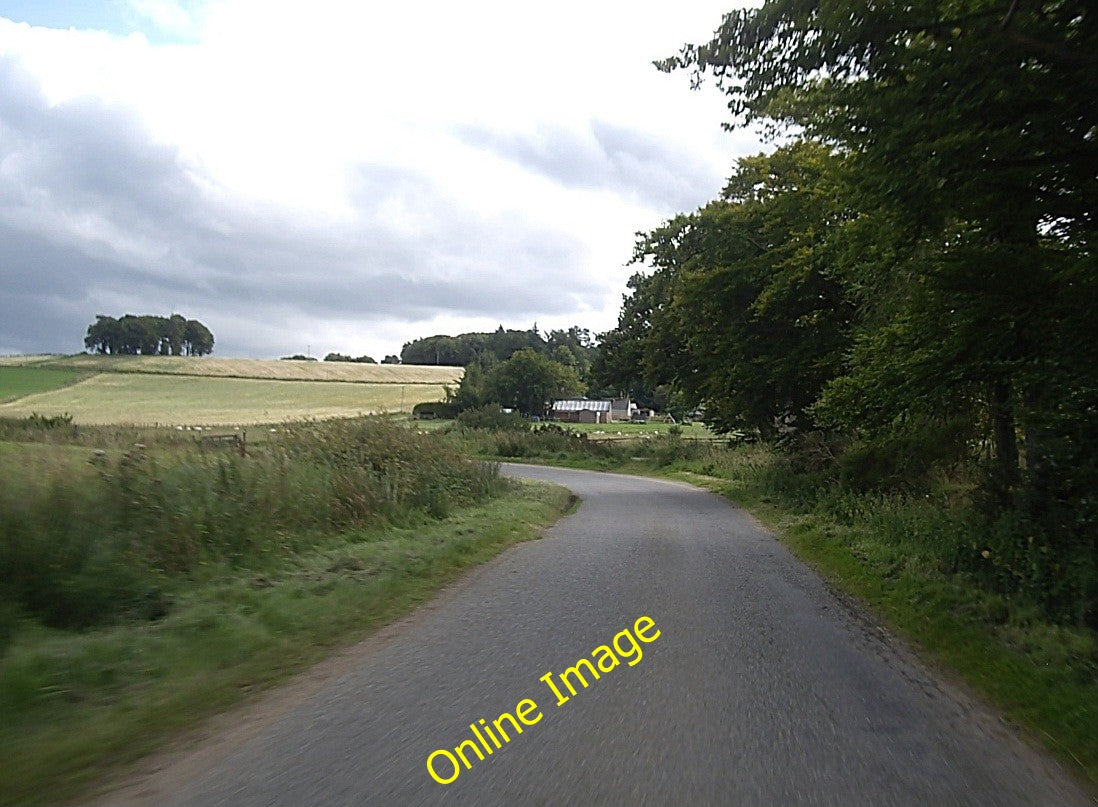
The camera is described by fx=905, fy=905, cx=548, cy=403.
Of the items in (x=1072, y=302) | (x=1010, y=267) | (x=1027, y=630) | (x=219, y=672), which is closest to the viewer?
(x=219, y=672)

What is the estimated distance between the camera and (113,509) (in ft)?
32.0

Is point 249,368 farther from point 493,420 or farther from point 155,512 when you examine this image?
point 155,512

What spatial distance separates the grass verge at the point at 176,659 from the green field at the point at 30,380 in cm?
4972

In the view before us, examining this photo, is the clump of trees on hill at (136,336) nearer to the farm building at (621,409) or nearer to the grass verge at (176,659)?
the farm building at (621,409)

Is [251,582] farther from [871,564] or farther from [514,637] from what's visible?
[871,564]

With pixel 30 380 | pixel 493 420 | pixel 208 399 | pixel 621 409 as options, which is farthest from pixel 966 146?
pixel 621 409

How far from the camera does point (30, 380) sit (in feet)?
215

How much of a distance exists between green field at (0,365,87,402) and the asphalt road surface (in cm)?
5267

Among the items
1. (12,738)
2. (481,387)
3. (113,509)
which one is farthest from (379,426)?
(481,387)

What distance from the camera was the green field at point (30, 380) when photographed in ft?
188

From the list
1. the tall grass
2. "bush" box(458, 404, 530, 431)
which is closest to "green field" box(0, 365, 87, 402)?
"bush" box(458, 404, 530, 431)

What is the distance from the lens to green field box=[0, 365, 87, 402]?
57375mm

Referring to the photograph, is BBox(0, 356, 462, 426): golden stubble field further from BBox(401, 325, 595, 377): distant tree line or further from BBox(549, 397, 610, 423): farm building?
BBox(401, 325, 595, 377): distant tree line

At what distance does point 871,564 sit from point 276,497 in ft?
27.4
